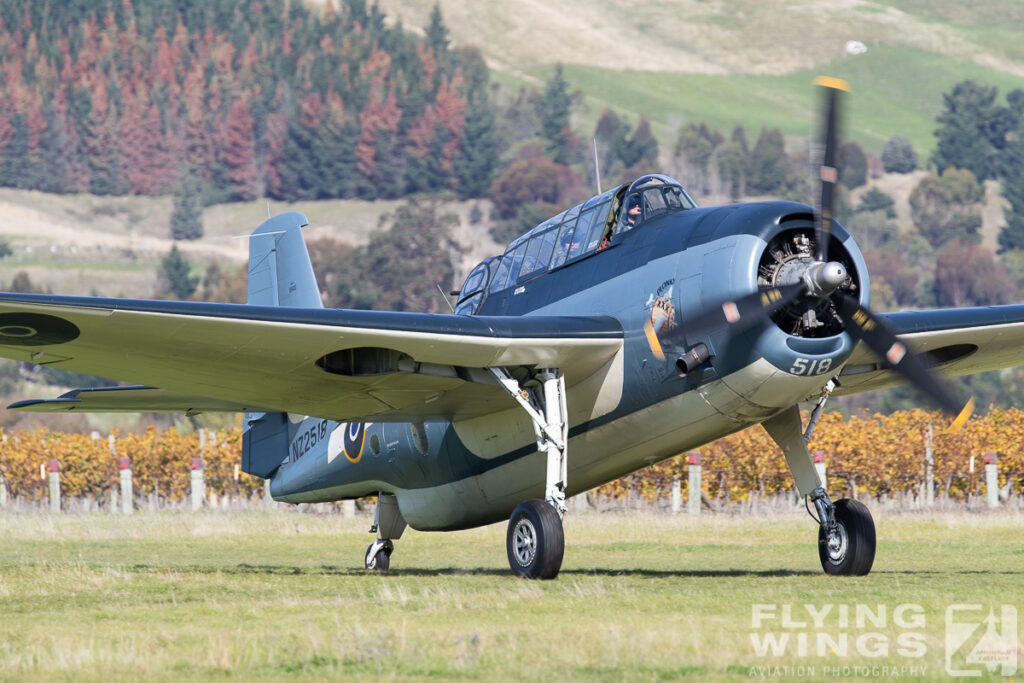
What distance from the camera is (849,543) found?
15.3 m

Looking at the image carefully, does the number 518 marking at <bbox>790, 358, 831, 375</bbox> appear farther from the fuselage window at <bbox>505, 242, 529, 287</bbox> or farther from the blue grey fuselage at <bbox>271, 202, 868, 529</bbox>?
the fuselage window at <bbox>505, 242, 529, 287</bbox>

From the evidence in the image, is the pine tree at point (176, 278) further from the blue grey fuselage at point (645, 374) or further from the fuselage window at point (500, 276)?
the fuselage window at point (500, 276)

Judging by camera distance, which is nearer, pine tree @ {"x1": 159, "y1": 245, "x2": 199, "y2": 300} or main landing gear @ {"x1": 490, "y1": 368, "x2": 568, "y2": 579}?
main landing gear @ {"x1": 490, "y1": 368, "x2": 568, "y2": 579}

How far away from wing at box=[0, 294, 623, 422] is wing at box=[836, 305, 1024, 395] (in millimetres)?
3191

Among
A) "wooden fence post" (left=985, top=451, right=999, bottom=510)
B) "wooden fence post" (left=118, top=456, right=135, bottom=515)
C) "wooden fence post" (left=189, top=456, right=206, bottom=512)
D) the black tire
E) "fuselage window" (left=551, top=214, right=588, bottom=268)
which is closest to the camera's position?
"fuselage window" (left=551, top=214, right=588, bottom=268)

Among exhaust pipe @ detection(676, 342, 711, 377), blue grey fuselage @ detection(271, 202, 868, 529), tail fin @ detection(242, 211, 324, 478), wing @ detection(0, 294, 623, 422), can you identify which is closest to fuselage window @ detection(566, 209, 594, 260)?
blue grey fuselage @ detection(271, 202, 868, 529)

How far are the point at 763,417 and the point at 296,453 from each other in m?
8.42

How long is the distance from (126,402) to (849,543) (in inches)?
349

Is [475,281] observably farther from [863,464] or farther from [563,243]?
[863,464]

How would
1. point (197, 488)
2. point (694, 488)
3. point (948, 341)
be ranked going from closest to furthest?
1. point (948, 341)
2. point (694, 488)
3. point (197, 488)

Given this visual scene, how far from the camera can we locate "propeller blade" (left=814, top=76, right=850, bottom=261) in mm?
13508

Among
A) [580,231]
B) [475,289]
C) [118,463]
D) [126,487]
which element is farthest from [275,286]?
[118,463]

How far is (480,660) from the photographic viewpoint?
9.75 m

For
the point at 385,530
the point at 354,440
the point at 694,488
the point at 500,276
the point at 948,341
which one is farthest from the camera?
the point at 694,488
